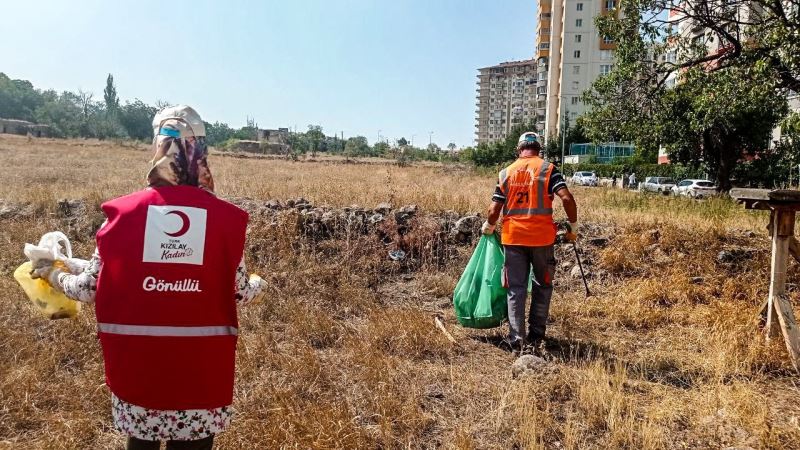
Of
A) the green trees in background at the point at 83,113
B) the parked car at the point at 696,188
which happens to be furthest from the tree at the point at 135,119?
the parked car at the point at 696,188

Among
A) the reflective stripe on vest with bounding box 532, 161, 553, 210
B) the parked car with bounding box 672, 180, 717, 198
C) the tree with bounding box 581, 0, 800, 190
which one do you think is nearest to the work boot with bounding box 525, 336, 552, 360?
the reflective stripe on vest with bounding box 532, 161, 553, 210

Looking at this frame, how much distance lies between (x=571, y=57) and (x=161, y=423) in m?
74.8

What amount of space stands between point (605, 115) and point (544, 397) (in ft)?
21.4

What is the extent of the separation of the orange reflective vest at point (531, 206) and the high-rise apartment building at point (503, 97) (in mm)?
99997

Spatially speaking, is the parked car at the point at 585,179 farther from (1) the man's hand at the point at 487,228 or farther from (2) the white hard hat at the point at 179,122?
(2) the white hard hat at the point at 179,122

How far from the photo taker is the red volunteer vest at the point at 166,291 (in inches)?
65.4

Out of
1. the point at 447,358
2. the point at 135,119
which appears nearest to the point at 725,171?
the point at 447,358

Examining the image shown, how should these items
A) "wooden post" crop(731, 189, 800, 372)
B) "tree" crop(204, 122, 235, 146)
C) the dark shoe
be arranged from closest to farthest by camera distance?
"wooden post" crop(731, 189, 800, 372) < the dark shoe < "tree" crop(204, 122, 235, 146)

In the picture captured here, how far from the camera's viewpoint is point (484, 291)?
14.7 ft

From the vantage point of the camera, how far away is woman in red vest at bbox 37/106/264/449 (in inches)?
65.5

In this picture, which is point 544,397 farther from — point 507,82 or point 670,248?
point 507,82

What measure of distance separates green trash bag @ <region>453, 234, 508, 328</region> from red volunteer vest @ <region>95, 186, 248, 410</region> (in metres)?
2.96

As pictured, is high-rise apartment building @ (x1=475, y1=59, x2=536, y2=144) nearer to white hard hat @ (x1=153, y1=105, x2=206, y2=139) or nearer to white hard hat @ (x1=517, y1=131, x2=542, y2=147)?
white hard hat @ (x1=517, y1=131, x2=542, y2=147)

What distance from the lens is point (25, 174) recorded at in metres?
16.1
